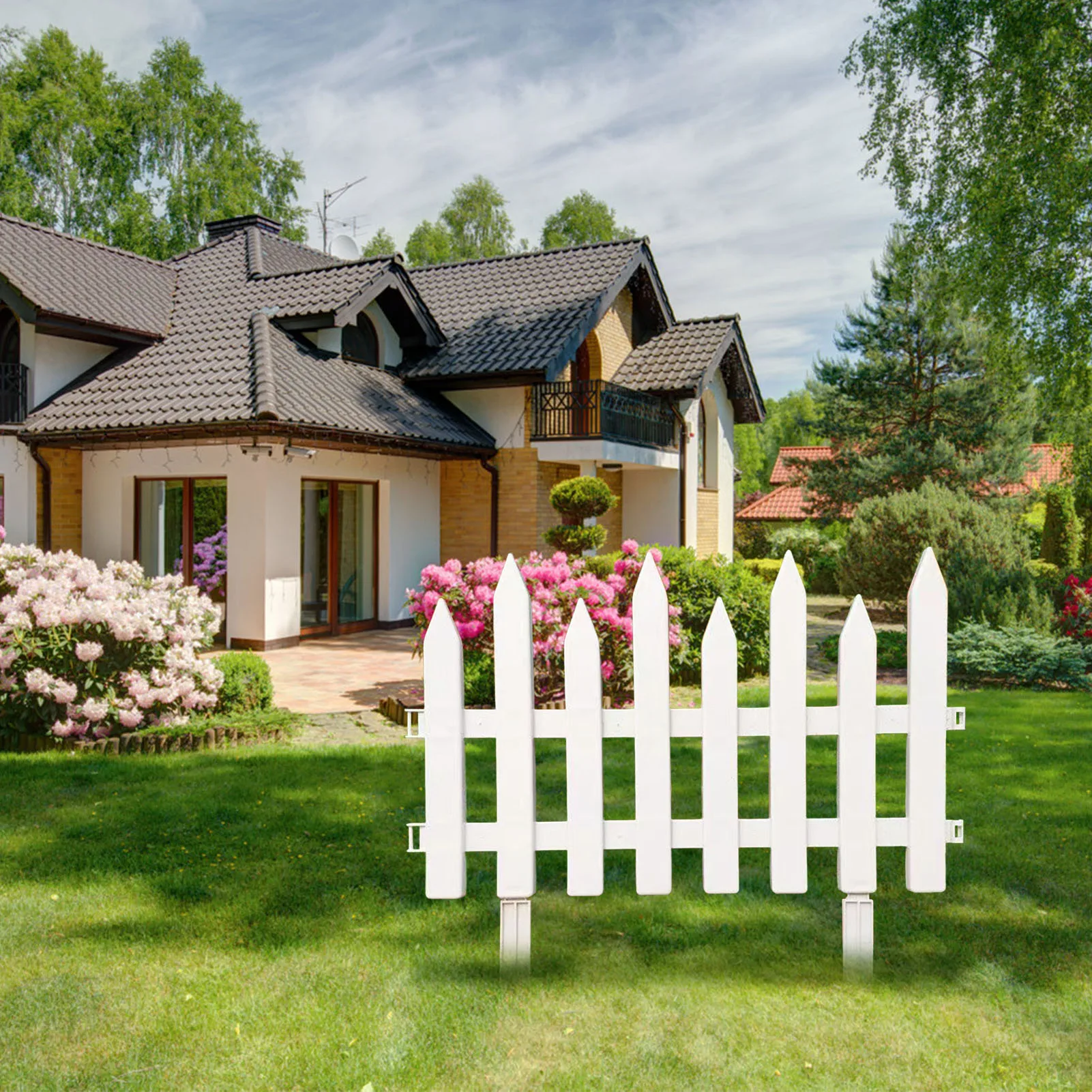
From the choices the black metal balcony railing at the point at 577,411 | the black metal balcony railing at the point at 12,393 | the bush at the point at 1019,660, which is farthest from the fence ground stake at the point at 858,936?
the black metal balcony railing at the point at 12,393

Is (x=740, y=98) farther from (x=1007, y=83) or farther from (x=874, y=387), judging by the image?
(x=874, y=387)

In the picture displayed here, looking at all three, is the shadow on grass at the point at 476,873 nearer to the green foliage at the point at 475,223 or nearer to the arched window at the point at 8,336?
the arched window at the point at 8,336

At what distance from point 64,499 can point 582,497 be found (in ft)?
26.1

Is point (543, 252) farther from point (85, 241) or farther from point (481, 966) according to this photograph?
point (481, 966)

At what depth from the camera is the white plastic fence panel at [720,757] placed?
3.33 m

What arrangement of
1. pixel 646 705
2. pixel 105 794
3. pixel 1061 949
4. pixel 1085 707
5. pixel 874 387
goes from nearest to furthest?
pixel 646 705 < pixel 1061 949 < pixel 105 794 < pixel 1085 707 < pixel 874 387

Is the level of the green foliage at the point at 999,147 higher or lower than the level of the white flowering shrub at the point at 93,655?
higher

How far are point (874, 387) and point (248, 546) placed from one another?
64.7 ft

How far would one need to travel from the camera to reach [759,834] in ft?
11.2

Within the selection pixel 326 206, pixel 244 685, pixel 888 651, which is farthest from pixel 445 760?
pixel 326 206

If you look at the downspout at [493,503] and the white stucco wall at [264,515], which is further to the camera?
the downspout at [493,503]

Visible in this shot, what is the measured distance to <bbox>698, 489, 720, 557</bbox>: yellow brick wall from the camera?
74.2 feet

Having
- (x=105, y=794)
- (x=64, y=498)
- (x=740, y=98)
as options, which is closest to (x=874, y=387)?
(x=740, y=98)

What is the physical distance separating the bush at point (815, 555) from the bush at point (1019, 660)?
14429 mm
